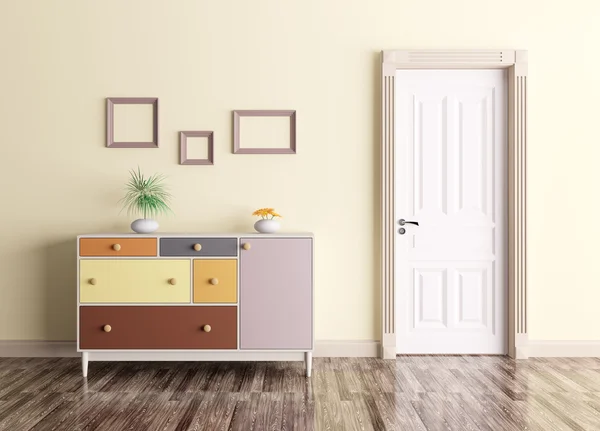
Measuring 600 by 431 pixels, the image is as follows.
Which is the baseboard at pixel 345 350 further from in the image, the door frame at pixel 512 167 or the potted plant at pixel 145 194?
the potted plant at pixel 145 194

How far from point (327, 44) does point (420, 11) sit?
2.26ft

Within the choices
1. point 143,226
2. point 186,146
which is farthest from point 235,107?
point 143,226

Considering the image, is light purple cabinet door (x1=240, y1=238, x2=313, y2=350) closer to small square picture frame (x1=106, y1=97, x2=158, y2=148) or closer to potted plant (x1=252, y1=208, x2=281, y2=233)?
potted plant (x1=252, y1=208, x2=281, y2=233)

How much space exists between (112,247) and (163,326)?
57cm

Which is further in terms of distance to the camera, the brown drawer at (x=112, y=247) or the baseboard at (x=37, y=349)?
the baseboard at (x=37, y=349)

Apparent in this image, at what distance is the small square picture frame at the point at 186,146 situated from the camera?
11.3 feet

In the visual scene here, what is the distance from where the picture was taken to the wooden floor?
2.39 meters

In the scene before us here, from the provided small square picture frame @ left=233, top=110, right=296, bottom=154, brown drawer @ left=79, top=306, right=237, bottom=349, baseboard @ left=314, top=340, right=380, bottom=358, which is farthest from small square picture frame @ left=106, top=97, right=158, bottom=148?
baseboard @ left=314, top=340, right=380, bottom=358

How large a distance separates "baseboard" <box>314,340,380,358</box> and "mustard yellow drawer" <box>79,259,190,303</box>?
1.03 m

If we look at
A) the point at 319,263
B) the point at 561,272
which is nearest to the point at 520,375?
the point at 561,272

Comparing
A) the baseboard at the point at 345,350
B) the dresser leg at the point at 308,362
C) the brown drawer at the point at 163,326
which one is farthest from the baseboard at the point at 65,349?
the brown drawer at the point at 163,326

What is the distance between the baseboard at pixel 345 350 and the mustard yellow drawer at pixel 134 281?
3.37 ft

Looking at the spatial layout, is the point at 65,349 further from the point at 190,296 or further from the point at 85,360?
the point at 190,296

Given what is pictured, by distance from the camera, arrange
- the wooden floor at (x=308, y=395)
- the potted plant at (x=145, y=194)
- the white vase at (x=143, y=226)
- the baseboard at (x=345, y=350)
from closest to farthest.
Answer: the wooden floor at (x=308, y=395)
the white vase at (x=143, y=226)
the potted plant at (x=145, y=194)
the baseboard at (x=345, y=350)
